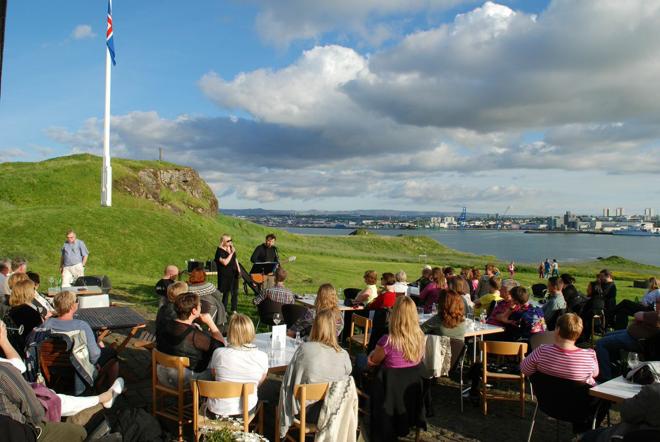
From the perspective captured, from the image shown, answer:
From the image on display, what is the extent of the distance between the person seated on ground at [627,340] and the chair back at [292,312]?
14.0 feet

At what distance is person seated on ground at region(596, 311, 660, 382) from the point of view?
638 cm

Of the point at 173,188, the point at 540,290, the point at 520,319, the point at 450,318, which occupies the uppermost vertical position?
the point at 173,188

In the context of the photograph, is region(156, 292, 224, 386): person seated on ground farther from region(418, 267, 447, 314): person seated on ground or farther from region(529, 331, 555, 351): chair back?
region(418, 267, 447, 314): person seated on ground

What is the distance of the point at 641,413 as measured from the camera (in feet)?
11.8

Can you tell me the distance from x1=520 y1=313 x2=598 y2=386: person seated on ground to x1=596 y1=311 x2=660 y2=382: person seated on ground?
170cm

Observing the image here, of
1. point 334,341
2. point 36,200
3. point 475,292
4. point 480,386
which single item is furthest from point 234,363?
point 36,200

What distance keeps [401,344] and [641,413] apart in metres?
2.15

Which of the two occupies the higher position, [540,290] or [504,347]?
[504,347]

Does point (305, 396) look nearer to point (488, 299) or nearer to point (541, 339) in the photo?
point (541, 339)

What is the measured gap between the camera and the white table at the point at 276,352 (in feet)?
17.6

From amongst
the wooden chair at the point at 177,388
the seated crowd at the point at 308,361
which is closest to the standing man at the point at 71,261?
the seated crowd at the point at 308,361

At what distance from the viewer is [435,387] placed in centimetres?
728

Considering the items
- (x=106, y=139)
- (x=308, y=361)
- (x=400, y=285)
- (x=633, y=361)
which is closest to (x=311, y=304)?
(x=400, y=285)

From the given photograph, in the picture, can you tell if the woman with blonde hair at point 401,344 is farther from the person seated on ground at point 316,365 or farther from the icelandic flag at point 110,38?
the icelandic flag at point 110,38
